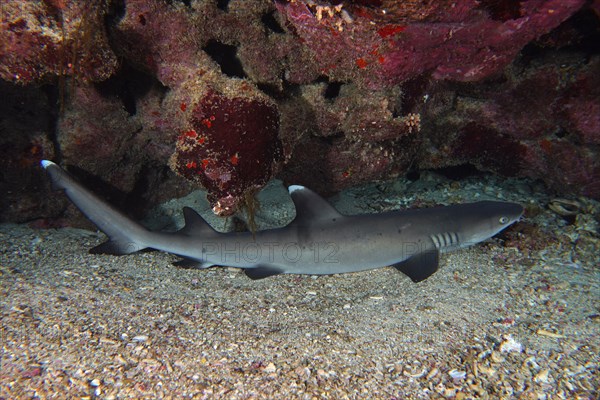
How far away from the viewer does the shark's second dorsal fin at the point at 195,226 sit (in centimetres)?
357

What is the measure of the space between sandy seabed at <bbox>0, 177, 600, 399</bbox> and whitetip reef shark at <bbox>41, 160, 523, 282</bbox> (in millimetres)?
167

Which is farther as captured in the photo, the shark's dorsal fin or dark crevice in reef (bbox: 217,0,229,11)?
the shark's dorsal fin

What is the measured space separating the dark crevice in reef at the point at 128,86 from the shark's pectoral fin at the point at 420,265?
10.5 feet

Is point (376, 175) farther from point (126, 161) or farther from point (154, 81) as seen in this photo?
point (126, 161)

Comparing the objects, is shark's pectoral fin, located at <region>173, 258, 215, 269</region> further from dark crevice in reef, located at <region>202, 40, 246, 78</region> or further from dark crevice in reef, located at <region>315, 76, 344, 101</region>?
dark crevice in reef, located at <region>315, 76, 344, 101</region>

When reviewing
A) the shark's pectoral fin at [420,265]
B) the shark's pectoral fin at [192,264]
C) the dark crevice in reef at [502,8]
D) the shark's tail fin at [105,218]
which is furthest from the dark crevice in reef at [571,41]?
the shark's tail fin at [105,218]

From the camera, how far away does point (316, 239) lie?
137 inches

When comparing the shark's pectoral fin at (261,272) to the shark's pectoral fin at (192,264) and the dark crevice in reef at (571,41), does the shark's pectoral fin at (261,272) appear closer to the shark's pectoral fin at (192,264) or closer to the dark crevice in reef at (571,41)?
the shark's pectoral fin at (192,264)

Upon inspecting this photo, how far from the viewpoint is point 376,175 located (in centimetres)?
446

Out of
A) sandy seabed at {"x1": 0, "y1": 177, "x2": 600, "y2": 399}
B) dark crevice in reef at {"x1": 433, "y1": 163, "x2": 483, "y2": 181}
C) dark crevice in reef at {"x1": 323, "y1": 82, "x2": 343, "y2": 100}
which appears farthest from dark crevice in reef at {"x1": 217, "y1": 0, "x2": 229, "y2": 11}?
dark crevice in reef at {"x1": 433, "y1": 163, "x2": 483, "y2": 181}

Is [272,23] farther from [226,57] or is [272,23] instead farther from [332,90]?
[332,90]

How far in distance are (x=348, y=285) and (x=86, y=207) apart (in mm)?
2518

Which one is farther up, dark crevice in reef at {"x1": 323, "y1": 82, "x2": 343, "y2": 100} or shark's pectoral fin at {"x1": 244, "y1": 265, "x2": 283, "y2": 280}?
dark crevice in reef at {"x1": 323, "y1": 82, "x2": 343, "y2": 100}

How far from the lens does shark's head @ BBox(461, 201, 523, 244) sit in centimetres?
361
